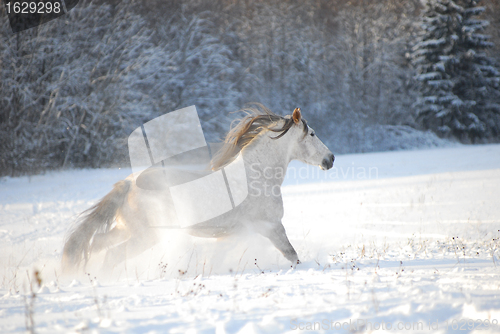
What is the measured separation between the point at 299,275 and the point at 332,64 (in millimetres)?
28334

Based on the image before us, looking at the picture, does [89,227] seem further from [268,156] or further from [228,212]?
[268,156]

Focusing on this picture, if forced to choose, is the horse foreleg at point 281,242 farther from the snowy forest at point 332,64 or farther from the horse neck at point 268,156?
the snowy forest at point 332,64

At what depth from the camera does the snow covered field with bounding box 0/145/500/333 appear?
6.99 feet

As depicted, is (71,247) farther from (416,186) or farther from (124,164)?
(124,164)

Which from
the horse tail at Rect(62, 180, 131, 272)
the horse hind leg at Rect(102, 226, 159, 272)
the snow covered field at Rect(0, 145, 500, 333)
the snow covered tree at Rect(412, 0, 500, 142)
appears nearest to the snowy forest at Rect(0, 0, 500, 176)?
the snow covered tree at Rect(412, 0, 500, 142)

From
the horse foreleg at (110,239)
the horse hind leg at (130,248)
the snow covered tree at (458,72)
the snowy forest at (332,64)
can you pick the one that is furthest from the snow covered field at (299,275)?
the snow covered tree at (458,72)

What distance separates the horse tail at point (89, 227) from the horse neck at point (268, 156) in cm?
138

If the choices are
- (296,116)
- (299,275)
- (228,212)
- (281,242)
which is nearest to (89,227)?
(228,212)

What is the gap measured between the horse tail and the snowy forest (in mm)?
16538

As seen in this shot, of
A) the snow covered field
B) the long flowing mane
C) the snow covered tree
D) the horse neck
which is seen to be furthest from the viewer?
the snow covered tree

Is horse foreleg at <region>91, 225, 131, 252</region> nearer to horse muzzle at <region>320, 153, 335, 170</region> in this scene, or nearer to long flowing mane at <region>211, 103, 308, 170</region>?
long flowing mane at <region>211, 103, 308, 170</region>

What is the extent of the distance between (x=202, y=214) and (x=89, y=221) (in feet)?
3.82

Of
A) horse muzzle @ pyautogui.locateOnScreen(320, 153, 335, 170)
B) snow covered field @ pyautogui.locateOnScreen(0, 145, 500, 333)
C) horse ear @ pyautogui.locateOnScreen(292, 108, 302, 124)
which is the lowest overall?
snow covered field @ pyautogui.locateOnScreen(0, 145, 500, 333)

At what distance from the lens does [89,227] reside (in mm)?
3717
